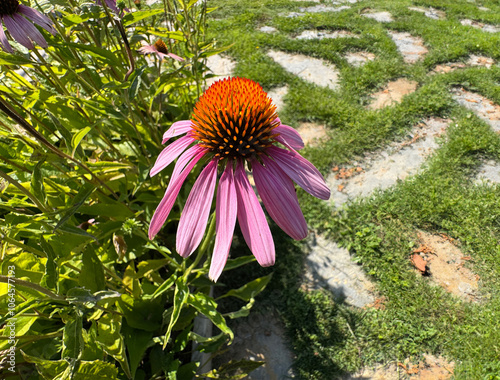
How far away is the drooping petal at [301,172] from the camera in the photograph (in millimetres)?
844

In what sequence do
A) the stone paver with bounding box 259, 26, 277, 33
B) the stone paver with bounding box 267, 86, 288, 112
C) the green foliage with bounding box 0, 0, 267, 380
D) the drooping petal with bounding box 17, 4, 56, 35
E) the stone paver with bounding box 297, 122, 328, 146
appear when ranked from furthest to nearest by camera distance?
the stone paver with bounding box 259, 26, 277, 33
the stone paver with bounding box 267, 86, 288, 112
the stone paver with bounding box 297, 122, 328, 146
the drooping petal with bounding box 17, 4, 56, 35
the green foliage with bounding box 0, 0, 267, 380

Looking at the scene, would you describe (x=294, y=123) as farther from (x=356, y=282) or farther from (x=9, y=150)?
(x=9, y=150)

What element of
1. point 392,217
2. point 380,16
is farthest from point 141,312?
point 380,16

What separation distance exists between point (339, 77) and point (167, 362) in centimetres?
297

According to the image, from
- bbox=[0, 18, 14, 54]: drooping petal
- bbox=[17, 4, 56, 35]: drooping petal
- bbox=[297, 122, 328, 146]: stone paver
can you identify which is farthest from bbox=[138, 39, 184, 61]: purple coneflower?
bbox=[297, 122, 328, 146]: stone paver

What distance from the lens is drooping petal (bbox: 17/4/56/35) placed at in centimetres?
105

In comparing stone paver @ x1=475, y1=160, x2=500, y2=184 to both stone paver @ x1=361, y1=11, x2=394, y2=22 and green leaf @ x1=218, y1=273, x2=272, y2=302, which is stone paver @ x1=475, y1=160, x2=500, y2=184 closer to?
green leaf @ x1=218, y1=273, x2=272, y2=302

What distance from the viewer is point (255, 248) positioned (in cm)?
73

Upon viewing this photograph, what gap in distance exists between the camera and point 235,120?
33.1 inches

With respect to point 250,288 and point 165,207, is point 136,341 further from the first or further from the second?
point 165,207

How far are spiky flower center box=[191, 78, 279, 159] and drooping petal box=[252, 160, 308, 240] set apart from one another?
8 cm

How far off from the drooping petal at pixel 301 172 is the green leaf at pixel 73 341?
0.62m

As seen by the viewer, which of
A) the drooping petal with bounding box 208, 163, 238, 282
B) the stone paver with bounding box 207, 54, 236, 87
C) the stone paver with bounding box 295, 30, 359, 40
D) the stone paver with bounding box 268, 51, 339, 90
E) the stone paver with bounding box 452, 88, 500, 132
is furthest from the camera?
the stone paver with bounding box 295, 30, 359, 40

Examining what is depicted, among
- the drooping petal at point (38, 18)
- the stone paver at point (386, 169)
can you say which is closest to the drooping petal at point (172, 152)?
the drooping petal at point (38, 18)
